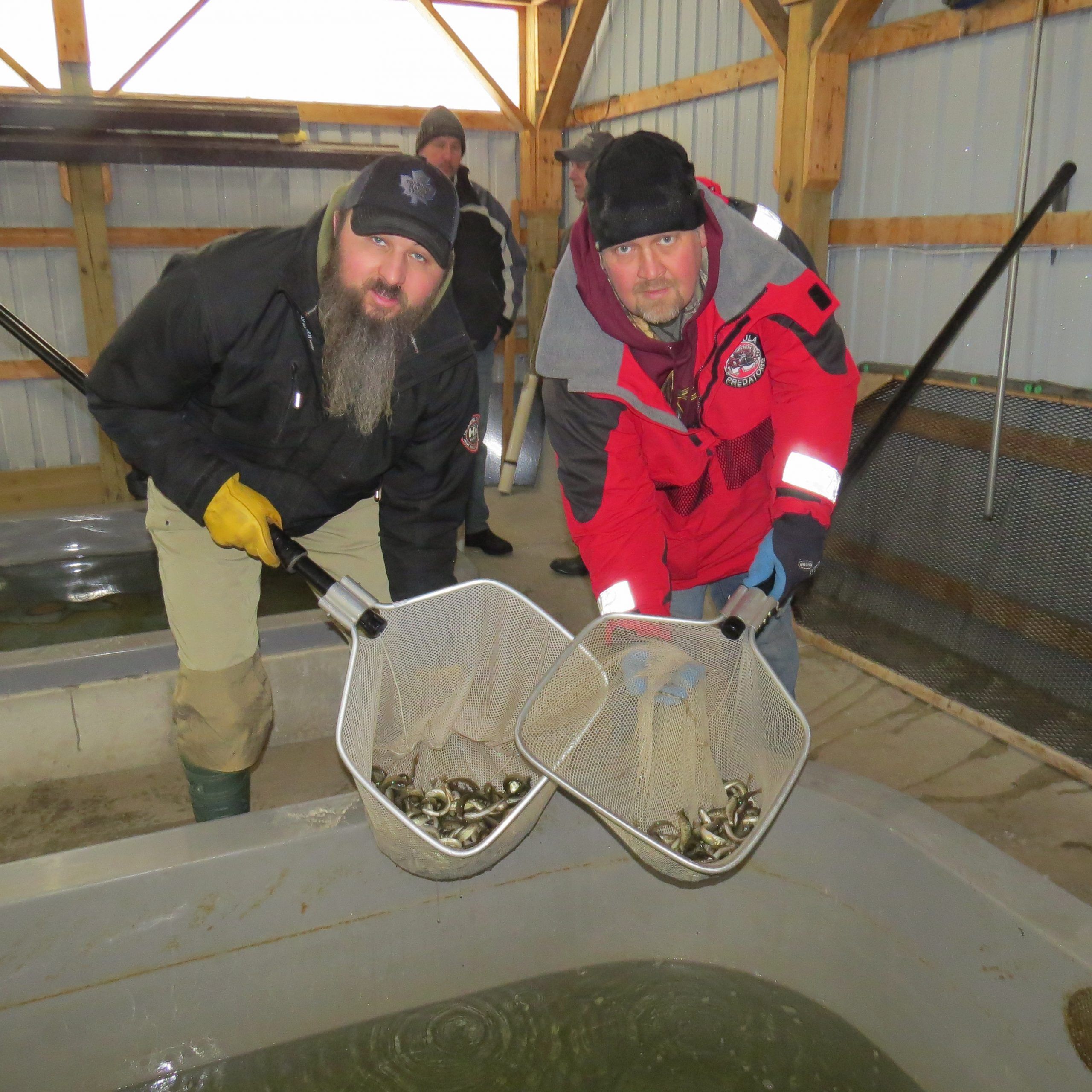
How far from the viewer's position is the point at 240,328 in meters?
1.81

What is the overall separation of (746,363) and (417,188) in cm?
67

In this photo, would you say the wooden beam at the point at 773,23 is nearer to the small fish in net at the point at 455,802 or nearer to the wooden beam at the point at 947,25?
the wooden beam at the point at 947,25

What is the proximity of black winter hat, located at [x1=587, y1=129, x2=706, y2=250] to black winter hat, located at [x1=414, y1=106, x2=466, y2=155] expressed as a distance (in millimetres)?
2377

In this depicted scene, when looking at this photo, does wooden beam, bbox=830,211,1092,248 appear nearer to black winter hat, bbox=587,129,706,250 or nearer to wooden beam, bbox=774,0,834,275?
wooden beam, bbox=774,0,834,275

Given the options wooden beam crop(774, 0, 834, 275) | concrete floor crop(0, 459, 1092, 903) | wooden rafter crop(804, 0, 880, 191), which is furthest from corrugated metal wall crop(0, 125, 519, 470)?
concrete floor crop(0, 459, 1092, 903)

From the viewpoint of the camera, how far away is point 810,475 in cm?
171

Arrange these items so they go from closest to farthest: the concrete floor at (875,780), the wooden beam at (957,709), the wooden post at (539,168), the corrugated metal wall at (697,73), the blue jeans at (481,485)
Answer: the concrete floor at (875,780) → the wooden beam at (957,709) → the corrugated metal wall at (697,73) → the blue jeans at (481,485) → the wooden post at (539,168)

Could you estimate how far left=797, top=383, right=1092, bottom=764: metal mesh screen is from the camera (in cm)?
271

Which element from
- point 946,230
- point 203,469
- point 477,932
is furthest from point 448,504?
point 946,230

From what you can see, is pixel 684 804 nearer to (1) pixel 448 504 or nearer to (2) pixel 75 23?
(1) pixel 448 504

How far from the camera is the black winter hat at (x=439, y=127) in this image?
3.73 metres

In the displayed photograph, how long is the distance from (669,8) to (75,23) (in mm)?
2852

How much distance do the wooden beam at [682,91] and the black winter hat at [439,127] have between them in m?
1.23

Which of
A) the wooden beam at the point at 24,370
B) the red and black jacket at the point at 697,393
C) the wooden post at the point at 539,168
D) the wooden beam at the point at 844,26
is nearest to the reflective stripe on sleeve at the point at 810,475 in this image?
the red and black jacket at the point at 697,393
